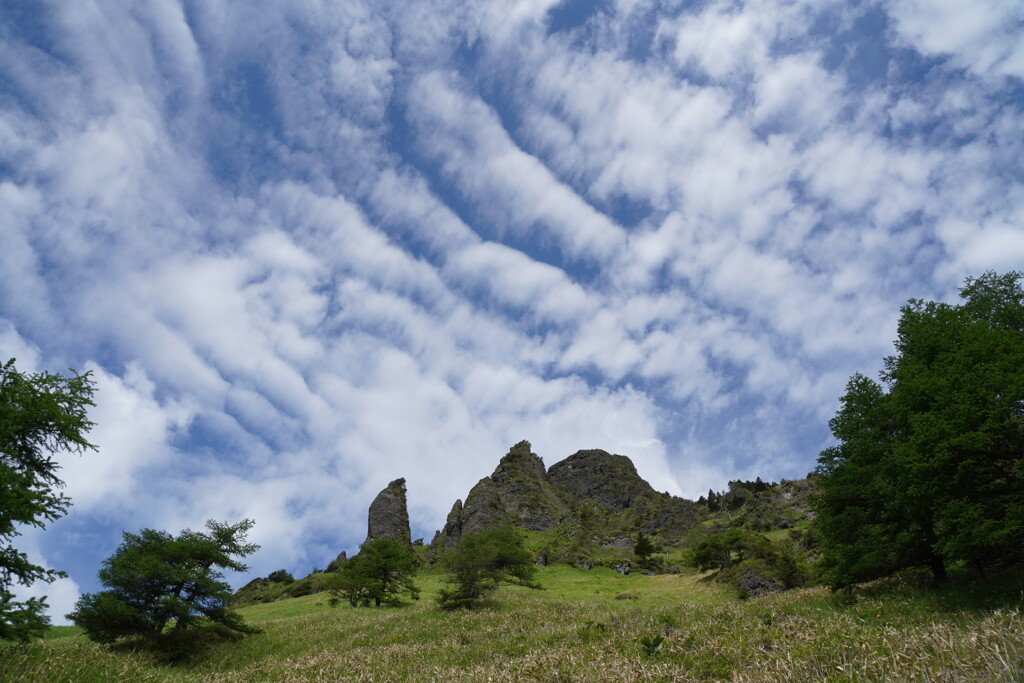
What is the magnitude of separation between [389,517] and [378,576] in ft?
165

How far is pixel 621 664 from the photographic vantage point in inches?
484

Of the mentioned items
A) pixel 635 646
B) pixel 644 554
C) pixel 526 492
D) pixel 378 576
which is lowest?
pixel 635 646

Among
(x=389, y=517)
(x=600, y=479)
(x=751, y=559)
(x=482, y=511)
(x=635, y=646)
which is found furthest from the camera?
→ (x=600, y=479)

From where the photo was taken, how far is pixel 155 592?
89.9 feet

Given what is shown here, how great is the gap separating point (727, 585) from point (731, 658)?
106 ft

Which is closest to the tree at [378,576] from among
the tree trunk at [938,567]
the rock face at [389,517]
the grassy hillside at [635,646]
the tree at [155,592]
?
the grassy hillside at [635,646]

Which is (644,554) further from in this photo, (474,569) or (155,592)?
(155,592)

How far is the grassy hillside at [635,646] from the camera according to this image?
332 inches

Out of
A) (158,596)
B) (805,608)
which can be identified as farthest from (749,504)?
(158,596)

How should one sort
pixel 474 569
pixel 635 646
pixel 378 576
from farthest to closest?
1. pixel 378 576
2. pixel 474 569
3. pixel 635 646

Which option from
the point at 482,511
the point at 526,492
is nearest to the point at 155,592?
the point at 482,511

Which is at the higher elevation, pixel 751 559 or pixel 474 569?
pixel 474 569

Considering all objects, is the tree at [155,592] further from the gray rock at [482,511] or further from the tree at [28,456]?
the gray rock at [482,511]

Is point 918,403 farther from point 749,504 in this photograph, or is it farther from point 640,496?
point 640,496
